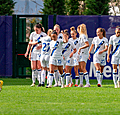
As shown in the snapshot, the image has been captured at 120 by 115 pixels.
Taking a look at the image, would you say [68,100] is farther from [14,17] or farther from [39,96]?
[14,17]

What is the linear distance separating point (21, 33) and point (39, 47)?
502 cm

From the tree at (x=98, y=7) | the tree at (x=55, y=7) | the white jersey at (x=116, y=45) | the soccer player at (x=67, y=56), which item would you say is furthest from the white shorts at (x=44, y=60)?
the tree at (x=55, y=7)

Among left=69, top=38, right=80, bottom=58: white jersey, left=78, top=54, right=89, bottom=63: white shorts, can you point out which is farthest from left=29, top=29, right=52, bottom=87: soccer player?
left=78, top=54, right=89, bottom=63: white shorts

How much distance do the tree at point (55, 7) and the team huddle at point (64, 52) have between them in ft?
42.2

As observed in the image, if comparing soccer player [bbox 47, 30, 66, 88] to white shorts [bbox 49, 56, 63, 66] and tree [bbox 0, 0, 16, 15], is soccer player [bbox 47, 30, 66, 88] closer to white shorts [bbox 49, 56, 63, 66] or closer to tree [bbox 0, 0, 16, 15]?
white shorts [bbox 49, 56, 63, 66]

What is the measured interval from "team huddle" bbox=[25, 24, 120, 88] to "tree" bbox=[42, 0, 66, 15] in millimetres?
12859

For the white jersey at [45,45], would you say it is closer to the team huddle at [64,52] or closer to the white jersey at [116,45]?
the team huddle at [64,52]

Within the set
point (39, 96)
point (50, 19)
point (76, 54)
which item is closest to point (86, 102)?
point (39, 96)

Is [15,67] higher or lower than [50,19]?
lower

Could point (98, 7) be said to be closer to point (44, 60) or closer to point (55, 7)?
point (55, 7)

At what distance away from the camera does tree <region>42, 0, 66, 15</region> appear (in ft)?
86.4

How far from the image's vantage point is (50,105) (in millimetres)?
8109

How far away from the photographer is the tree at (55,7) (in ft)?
86.4

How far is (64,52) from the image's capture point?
44.6ft
